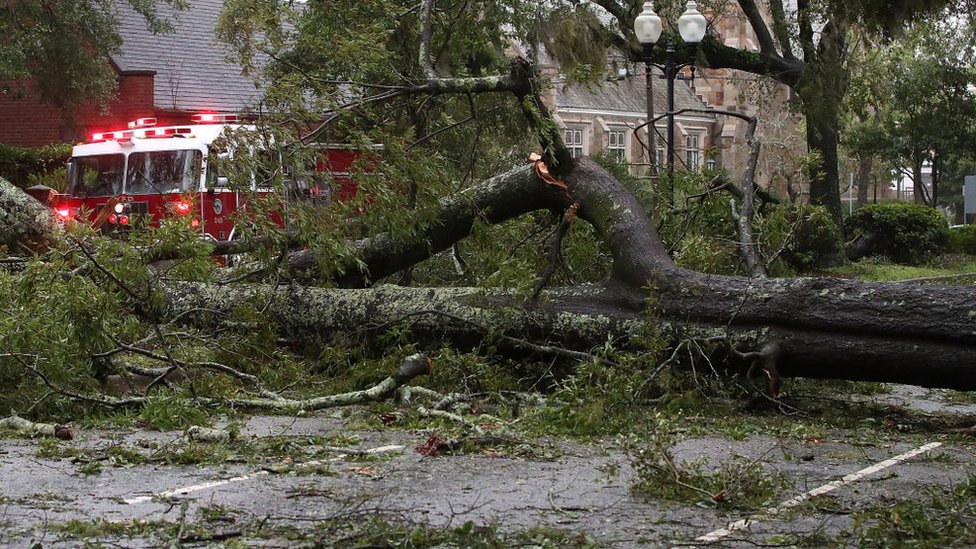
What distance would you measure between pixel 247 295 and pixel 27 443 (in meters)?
3.10

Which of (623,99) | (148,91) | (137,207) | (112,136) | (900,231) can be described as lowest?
(900,231)

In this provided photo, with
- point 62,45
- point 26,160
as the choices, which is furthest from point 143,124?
point 26,160

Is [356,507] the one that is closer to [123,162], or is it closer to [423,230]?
[423,230]

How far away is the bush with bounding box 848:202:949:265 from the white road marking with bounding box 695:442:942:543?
2042 centimetres

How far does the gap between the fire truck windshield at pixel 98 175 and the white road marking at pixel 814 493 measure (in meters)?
14.4

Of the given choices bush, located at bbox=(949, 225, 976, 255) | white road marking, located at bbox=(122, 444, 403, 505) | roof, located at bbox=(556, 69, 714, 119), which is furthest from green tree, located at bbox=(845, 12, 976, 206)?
white road marking, located at bbox=(122, 444, 403, 505)

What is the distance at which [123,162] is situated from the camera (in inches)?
744

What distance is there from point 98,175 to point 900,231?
624 inches

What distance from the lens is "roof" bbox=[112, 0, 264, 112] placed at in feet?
105

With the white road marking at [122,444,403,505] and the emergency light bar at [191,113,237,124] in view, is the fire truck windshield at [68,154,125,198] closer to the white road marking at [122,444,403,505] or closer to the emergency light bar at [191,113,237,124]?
the emergency light bar at [191,113,237,124]

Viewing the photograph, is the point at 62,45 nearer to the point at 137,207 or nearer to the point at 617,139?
the point at 137,207

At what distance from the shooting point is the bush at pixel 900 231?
86.9 feet

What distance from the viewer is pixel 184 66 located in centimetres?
3359

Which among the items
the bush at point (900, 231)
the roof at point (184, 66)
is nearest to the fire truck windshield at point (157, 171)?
the roof at point (184, 66)
